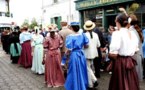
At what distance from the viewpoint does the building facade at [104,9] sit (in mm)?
13258

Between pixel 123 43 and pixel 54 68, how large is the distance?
12.1 feet

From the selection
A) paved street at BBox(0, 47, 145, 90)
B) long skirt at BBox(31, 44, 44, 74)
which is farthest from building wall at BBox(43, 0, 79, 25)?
paved street at BBox(0, 47, 145, 90)

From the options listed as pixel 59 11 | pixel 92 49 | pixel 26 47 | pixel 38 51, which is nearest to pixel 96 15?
pixel 59 11

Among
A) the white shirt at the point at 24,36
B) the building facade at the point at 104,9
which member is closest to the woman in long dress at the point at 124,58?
the white shirt at the point at 24,36

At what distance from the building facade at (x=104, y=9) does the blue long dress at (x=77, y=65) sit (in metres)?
6.71

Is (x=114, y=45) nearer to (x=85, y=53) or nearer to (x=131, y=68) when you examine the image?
(x=131, y=68)

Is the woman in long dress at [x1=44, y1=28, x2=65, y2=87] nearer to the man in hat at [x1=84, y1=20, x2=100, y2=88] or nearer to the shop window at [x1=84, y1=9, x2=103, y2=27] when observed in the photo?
the man in hat at [x1=84, y1=20, x2=100, y2=88]

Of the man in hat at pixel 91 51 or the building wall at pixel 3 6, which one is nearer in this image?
the man in hat at pixel 91 51

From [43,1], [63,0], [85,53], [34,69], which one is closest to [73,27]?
[85,53]

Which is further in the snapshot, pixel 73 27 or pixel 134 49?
pixel 73 27

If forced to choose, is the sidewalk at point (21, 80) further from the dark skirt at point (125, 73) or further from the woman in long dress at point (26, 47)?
the dark skirt at point (125, 73)

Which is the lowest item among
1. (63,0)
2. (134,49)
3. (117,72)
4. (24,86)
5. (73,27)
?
(24,86)

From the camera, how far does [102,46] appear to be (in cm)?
941

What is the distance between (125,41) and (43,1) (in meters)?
20.8
